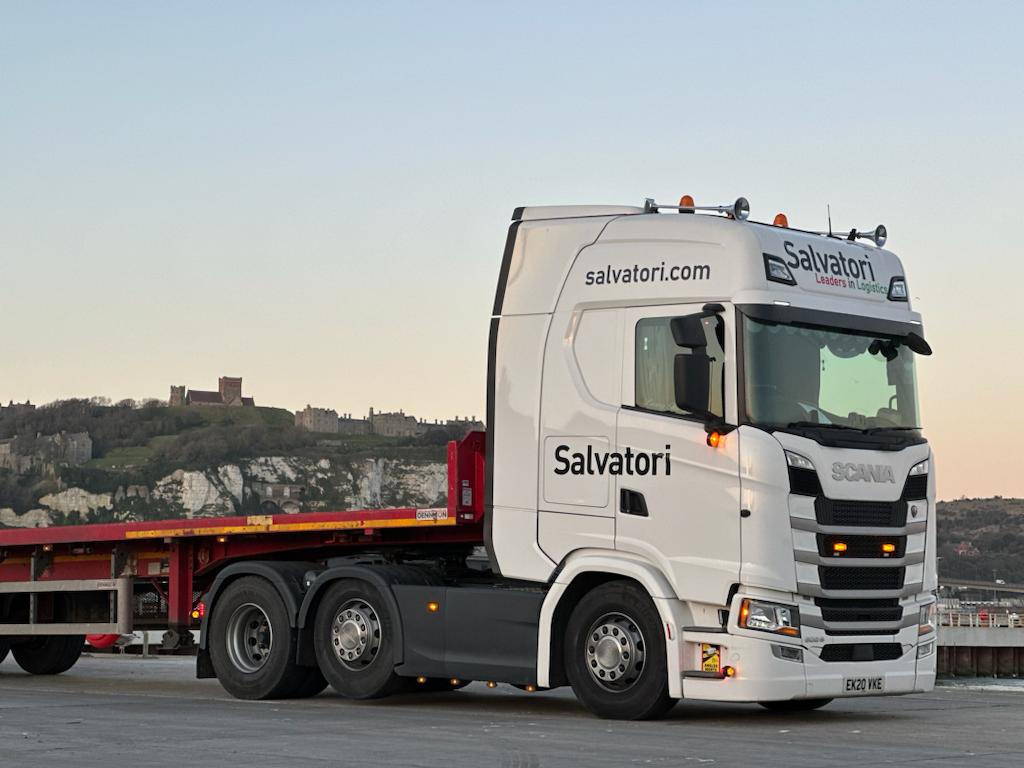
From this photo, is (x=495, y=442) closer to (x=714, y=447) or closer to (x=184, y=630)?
(x=714, y=447)

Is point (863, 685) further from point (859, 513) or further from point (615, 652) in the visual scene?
point (615, 652)

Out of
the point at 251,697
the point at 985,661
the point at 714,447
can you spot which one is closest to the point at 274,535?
the point at 251,697

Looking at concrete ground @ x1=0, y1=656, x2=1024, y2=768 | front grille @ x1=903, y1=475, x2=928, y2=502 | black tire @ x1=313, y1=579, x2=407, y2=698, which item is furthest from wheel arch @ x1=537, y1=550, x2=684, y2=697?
front grille @ x1=903, y1=475, x2=928, y2=502

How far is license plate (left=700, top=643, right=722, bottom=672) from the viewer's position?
12836 mm

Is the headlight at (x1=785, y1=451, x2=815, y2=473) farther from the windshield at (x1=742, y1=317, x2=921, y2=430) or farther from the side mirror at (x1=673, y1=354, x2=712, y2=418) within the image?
the side mirror at (x1=673, y1=354, x2=712, y2=418)

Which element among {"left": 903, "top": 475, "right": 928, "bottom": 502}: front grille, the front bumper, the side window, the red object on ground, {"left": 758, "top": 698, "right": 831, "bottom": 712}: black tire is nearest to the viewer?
the front bumper

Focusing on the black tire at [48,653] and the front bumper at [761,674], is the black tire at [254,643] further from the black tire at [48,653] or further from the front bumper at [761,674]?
the black tire at [48,653]

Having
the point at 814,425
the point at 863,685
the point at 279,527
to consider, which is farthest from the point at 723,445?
the point at 279,527

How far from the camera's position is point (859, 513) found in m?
13.2

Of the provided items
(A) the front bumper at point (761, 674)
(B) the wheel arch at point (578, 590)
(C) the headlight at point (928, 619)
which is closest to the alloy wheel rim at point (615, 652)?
(B) the wheel arch at point (578, 590)

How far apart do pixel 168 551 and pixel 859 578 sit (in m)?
7.21

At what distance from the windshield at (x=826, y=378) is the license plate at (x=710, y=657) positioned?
1.70 m

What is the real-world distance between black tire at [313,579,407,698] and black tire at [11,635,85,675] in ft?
20.5

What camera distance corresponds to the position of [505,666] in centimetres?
1395
